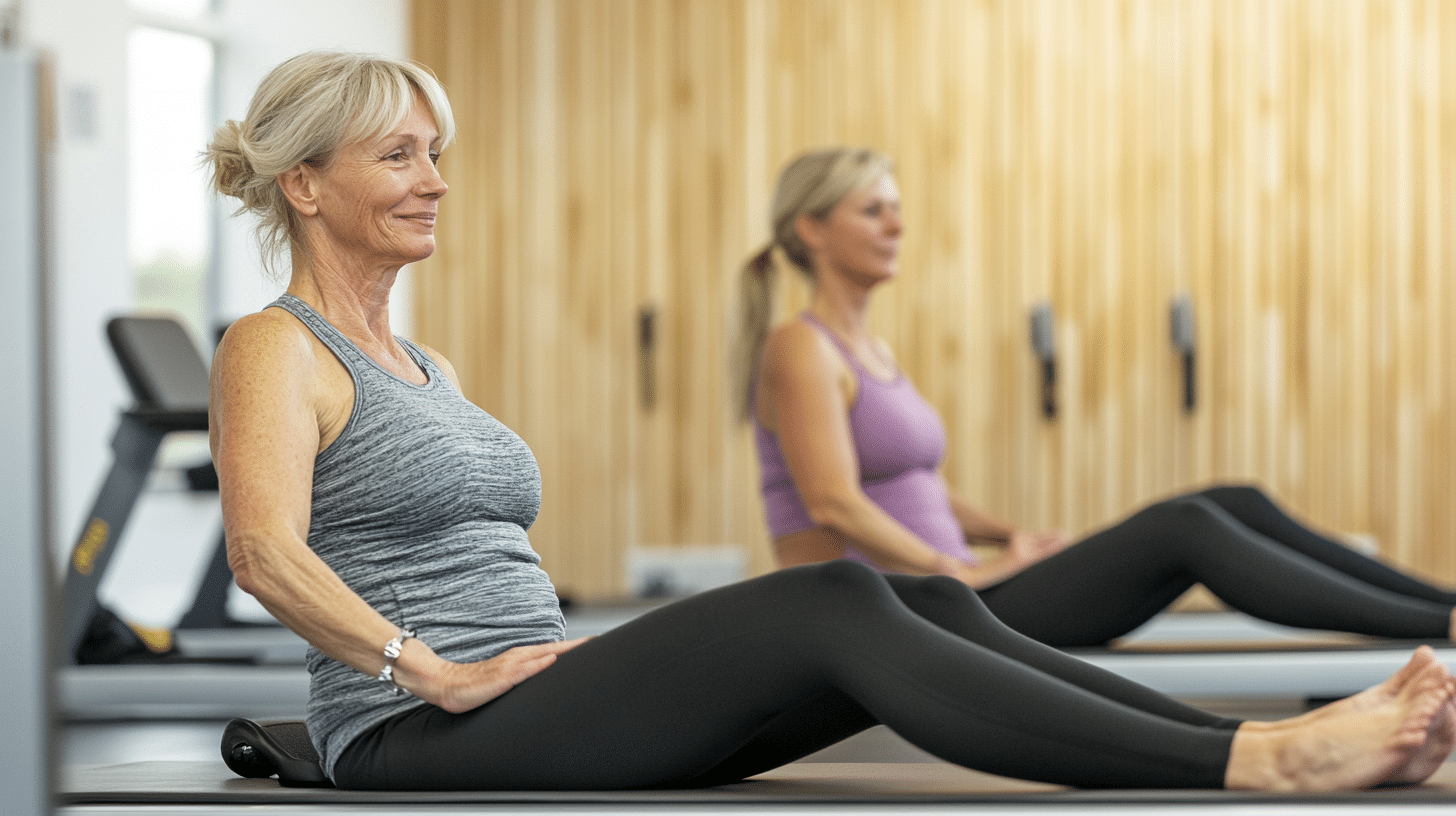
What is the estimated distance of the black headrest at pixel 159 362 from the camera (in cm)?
327

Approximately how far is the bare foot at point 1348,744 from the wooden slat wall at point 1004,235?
3208 mm

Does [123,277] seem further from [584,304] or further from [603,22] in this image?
[603,22]

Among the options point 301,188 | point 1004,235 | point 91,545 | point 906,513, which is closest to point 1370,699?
point 301,188

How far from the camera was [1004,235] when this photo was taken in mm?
4883

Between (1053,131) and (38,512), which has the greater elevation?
(1053,131)

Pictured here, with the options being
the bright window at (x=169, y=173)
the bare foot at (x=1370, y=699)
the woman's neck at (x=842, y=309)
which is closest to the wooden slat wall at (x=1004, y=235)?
the bright window at (x=169, y=173)

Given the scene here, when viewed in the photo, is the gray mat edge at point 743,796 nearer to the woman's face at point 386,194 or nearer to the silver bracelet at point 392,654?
the silver bracelet at point 392,654

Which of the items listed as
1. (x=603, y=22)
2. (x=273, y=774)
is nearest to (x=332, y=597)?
(x=273, y=774)

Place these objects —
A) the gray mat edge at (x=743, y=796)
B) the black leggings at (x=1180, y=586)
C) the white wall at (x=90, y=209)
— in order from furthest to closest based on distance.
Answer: the white wall at (x=90, y=209) → the black leggings at (x=1180, y=586) → the gray mat edge at (x=743, y=796)

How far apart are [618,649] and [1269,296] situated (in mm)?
3979

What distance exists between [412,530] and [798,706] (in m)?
0.40

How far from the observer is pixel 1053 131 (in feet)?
15.9

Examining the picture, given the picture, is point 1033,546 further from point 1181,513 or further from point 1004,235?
point 1004,235

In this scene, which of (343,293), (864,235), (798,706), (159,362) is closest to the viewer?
(798,706)
